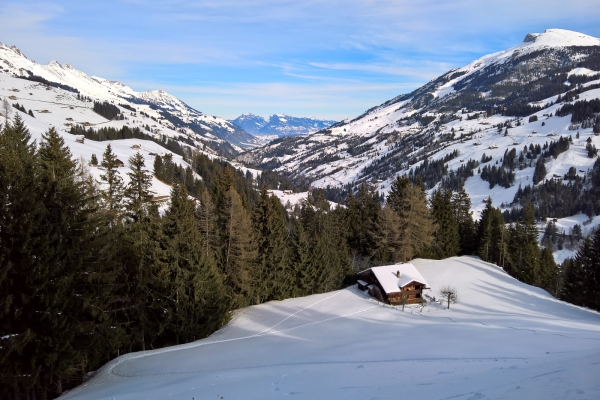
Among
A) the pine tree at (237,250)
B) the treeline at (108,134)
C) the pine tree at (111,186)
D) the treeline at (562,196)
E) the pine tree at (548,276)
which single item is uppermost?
the treeline at (108,134)

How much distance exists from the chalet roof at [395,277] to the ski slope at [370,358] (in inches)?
117

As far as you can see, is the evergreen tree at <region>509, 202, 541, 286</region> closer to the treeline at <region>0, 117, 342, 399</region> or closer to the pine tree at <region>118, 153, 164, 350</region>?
the treeline at <region>0, 117, 342, 399</region>

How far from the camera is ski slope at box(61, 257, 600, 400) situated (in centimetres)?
1034

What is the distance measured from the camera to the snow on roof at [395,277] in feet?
120

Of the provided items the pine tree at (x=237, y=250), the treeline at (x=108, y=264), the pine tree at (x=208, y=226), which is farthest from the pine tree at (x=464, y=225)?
the pine tree at (x=208, y=226)

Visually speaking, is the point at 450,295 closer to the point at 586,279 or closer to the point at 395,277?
the point at 395,277

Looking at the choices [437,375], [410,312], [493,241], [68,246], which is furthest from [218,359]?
[493,241]

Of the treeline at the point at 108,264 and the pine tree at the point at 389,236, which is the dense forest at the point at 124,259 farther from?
the pine tree at the point at 389,236

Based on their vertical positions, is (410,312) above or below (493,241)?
below

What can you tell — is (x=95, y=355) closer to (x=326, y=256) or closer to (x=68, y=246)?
(x=68, y=246)

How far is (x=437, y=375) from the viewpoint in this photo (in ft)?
39.4

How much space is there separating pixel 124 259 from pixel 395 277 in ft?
91.6

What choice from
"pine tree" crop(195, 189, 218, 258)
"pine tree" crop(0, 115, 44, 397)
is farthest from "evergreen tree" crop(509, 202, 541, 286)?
"pine tree" crop(0, 115, 44, 397)

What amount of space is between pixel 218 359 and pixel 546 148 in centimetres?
23020
